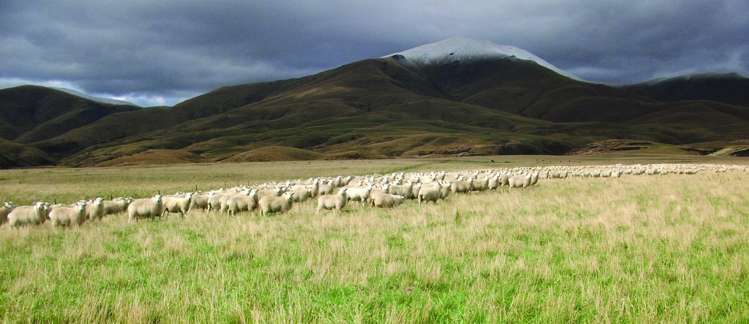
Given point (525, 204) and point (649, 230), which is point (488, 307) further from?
point (525, 204)

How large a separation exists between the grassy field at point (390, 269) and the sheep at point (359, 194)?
434cm

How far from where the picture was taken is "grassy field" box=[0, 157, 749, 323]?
579 centimetres

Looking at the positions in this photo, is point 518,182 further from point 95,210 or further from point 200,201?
point 95,210

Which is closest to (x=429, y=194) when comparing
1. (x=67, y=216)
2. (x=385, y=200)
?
(x=385, y=200)

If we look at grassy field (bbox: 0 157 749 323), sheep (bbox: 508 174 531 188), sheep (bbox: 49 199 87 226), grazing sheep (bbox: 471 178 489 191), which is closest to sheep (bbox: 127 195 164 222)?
sheep (bbox: 49 199 87 226)

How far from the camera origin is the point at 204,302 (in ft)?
20.3

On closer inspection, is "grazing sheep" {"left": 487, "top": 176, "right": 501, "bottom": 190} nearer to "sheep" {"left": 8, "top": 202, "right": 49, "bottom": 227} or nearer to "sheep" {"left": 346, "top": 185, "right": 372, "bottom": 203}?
"sheep" {"left": 346, "top": 185, "right": 372, "bottom": 203}

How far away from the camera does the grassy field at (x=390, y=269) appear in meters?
5.79

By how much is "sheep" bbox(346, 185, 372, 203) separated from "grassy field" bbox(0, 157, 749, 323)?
4.34 m

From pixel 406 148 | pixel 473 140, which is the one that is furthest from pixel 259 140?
pixel 473 140

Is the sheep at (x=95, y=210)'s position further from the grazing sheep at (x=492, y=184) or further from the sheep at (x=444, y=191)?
the grazing sheep at (x=492, y=184)

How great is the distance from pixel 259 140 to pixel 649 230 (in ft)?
528

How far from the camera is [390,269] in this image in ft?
25.0

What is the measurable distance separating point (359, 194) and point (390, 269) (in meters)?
10.9
